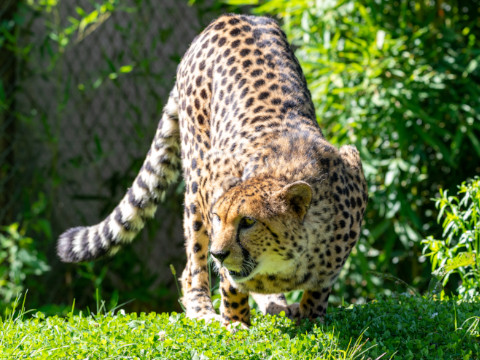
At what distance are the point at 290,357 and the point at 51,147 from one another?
406cm

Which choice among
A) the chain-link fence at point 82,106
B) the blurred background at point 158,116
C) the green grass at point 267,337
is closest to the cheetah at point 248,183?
the green grass at point 267,337

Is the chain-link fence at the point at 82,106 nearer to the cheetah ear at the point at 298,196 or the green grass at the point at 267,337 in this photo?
the green grass at the point at 267,337

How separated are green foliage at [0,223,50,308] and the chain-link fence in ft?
0.62

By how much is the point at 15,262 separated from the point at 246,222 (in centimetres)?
324

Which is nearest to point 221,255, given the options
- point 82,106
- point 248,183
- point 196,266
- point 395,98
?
point 248,183

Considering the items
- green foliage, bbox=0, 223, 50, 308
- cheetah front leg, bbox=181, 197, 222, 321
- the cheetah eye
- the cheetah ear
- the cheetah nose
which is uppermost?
the cheetah ear

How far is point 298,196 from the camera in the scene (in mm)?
3020

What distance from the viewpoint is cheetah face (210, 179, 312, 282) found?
292 cm

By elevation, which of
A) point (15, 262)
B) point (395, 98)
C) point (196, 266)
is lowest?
point (15, 262)

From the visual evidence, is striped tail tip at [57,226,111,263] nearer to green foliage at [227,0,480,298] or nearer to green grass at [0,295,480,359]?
green grass at [0,295,480,359]

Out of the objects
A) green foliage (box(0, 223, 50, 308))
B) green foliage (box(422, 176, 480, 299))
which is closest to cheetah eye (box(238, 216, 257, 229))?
green foliage (box(422, 176, 480, 299))

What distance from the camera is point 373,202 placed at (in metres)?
5.59

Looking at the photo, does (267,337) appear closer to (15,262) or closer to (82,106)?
(15,262)

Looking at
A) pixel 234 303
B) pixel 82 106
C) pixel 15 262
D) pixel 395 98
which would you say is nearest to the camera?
pixel 234 303
